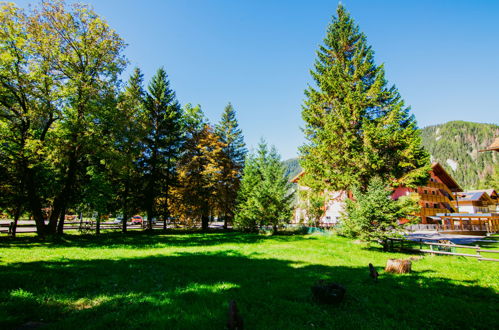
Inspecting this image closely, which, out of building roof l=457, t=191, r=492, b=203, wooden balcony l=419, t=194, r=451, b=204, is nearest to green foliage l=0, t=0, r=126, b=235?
wooden balcony l=419, t=194, r=451, b=204

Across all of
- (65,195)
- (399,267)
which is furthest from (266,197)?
(65,195)

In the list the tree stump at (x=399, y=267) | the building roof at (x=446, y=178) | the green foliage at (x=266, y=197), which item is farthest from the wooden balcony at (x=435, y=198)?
→ the tree stump at (x=399, y=267)

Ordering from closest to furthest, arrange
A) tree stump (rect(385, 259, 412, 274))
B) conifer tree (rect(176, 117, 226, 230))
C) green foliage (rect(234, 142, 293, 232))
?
1. tree stump (rect(385, 259, 412, 274))
2. green foliage (rect(234, 142, 293, 232))
3. conifer tree (rect(176, 117, 226, 230))

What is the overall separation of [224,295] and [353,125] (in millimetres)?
A: 22503

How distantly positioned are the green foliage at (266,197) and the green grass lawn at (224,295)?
16359 mm

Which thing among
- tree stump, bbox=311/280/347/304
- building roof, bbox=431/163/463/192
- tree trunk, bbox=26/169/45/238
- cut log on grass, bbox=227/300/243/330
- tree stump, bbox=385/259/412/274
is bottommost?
tree stump, bbox=385/259/412/274

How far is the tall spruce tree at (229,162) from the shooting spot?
111 ft

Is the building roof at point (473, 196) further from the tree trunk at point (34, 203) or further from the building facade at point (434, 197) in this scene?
the tree trunk at point (34, 203)

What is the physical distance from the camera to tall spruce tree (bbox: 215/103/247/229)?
33.8 meters

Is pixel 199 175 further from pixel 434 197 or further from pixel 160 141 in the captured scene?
pixel 434 197

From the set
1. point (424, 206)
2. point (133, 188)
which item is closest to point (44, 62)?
point (133, 188)

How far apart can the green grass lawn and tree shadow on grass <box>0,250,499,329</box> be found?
0.02m

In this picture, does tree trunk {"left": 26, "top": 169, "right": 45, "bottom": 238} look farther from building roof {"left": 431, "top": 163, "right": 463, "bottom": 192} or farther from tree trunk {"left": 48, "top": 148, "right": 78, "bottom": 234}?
building roof {"left": 431, "top": 163, "right": 463, "bottom": 192}

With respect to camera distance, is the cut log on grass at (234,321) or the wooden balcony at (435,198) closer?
the cut log on grass at (234,321)
